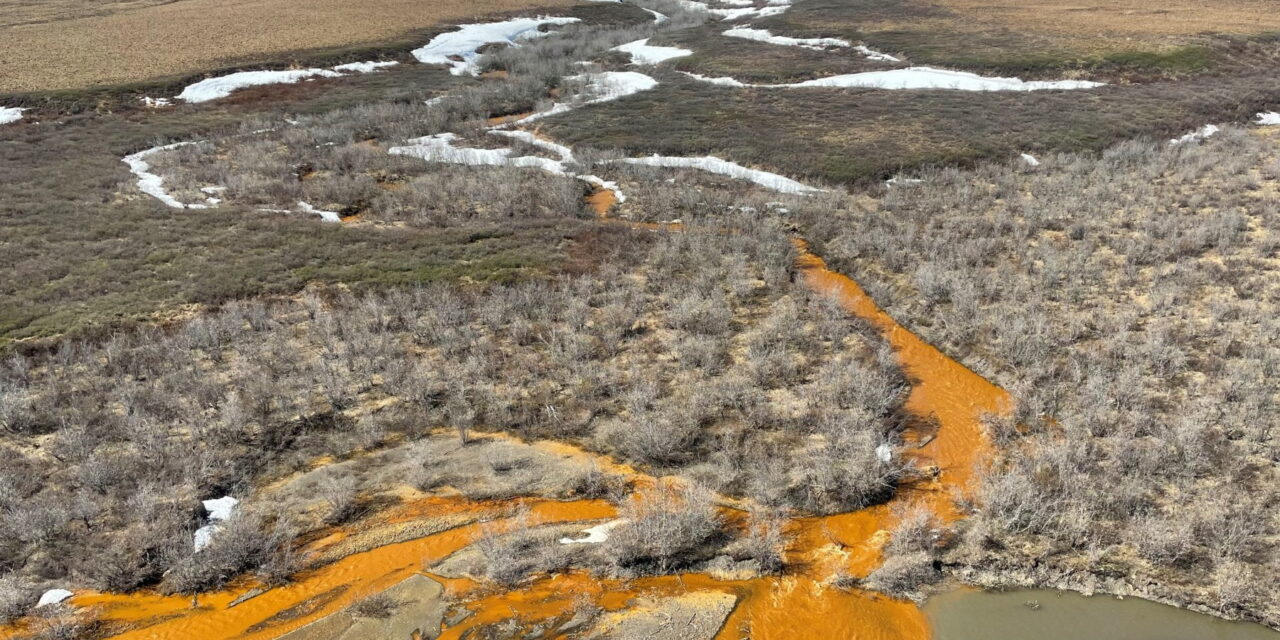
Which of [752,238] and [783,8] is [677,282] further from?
[783,8]

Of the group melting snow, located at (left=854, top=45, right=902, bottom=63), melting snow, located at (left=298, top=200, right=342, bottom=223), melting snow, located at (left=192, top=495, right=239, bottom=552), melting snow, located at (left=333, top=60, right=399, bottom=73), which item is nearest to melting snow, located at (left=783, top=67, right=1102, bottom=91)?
melting snow, located at (left=854, top=45, right=902, bottom=63)

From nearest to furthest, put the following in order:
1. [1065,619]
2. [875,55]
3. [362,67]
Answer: [1065,619]
[362,67]
[875,55]

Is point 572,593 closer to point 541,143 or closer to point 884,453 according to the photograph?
point 884,453

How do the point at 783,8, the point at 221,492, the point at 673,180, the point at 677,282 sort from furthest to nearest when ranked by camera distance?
the point at 783,8
the point at 673,180
the point at 677,282
the point at 221,492

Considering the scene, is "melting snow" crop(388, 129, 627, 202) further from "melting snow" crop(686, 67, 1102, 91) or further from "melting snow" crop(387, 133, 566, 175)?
"melting snow" crop(686, 67, 1102, 91)

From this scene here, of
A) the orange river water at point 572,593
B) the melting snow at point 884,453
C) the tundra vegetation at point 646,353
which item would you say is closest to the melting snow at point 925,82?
the tundra vegetation at point 646,353

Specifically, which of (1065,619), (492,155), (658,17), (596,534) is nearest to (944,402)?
(1065,619)

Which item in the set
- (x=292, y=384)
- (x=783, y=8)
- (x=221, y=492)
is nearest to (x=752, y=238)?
(x=292, y=384)

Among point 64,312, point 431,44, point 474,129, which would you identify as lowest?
point 64,312
